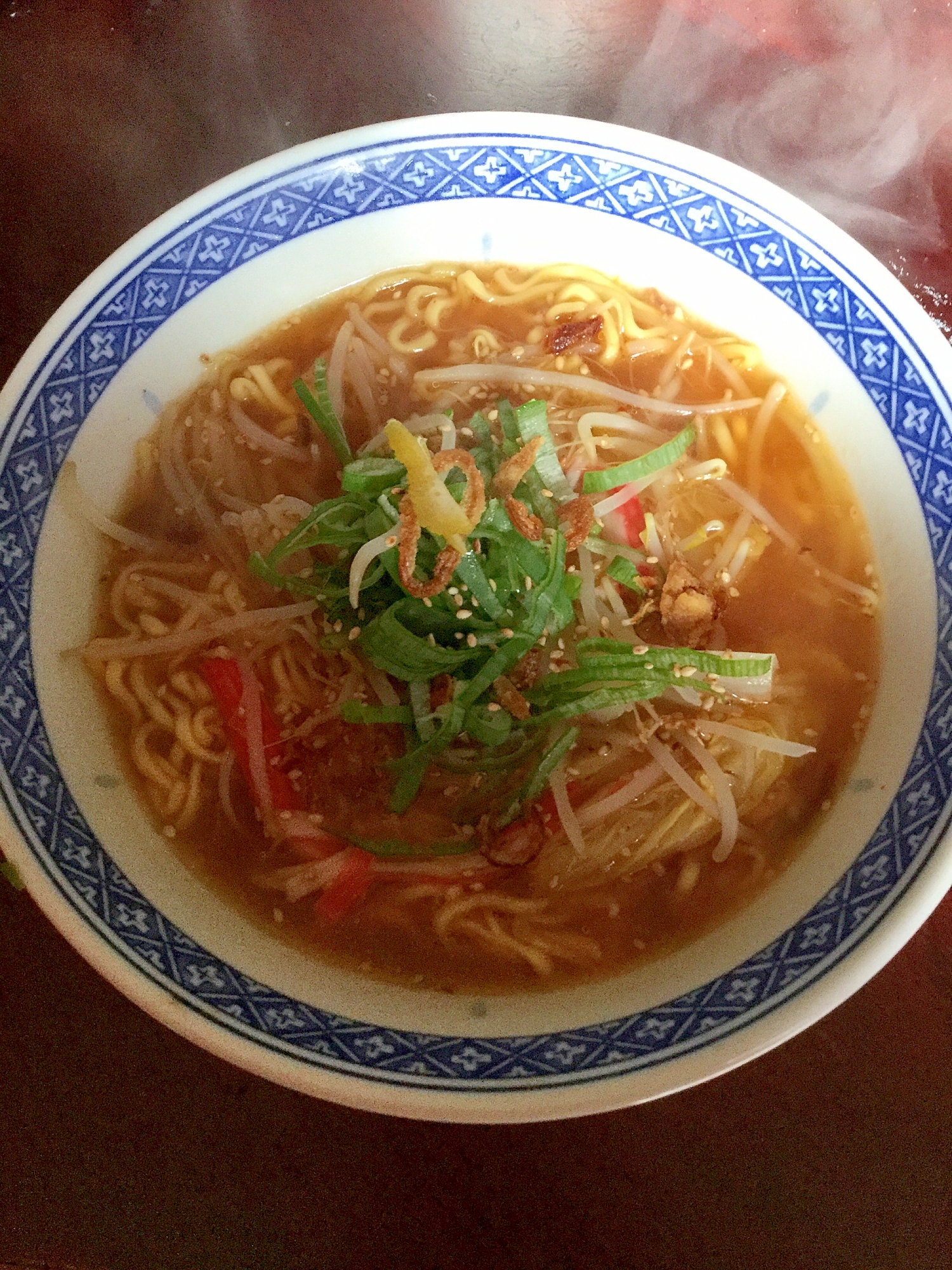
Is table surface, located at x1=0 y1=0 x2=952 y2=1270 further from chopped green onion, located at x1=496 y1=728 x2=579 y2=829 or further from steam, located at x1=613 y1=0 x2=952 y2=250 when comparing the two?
steam, located at x1=613 y1=0 x2=952 y2=250

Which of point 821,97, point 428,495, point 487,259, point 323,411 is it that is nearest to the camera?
point 428,495

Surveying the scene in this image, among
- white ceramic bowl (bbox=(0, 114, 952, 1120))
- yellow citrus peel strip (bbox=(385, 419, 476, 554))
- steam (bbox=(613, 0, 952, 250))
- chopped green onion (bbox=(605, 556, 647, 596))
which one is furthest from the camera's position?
steam (bbox=(613, 0, 952, 250))

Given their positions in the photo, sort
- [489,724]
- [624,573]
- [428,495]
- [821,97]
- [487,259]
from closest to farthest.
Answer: [428,495] → [489,724] → [624,573] → [487,259] → [821,97]

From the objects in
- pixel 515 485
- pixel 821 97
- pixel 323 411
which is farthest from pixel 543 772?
pixel 821 97

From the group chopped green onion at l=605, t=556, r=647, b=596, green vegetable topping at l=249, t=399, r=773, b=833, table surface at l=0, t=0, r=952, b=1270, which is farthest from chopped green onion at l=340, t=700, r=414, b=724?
table surface at l=0, t=0, r=952, b=1270

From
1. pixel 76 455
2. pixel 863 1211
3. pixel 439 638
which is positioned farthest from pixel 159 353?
pixel 863 1211

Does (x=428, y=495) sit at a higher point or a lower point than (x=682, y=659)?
higher

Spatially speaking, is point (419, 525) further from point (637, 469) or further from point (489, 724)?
point (637, 469)

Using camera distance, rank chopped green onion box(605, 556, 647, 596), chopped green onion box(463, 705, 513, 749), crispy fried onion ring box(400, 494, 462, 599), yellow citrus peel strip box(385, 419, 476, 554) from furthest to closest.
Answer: chopped green onion box(605, 556, 647, 596), chopped green onion box(463, 705, 513, 749), crispy fried onion ring box(400, 494, 462, 599), yellow citrus peel strip box(385, 419, 476, 554)

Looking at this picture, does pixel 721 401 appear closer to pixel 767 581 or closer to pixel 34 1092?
pixel 767 581
